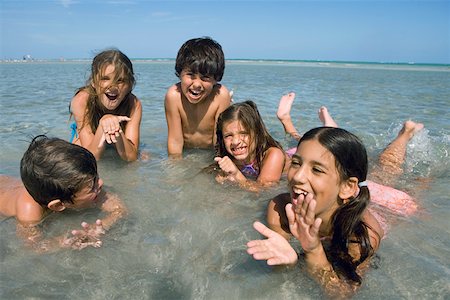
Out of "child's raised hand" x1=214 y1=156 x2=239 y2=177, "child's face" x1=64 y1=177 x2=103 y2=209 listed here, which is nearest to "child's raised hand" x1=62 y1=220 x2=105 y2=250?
"child's face" x1=64 y1=177 x2=103 y2=209

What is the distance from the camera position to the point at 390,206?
304 cm

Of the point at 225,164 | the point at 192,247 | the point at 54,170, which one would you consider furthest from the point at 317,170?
the point at 54,170

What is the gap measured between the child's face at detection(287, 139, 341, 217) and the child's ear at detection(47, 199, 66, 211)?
1.62m

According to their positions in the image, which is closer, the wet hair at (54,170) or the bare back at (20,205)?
the wet hair at (54,170)

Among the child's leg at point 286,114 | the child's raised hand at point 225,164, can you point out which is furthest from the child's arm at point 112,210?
→ the child's leg at point 286,114

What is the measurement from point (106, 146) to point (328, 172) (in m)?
3.19

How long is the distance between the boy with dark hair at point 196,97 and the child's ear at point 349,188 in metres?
2.23

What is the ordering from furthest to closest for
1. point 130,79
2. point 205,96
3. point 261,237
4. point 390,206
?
point 205,96
point 130,79
point 390,206
point 261,237

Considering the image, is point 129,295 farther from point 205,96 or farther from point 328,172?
point 205,96

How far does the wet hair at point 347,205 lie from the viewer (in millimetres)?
2113

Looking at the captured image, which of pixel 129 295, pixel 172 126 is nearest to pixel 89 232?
pixel 129 295

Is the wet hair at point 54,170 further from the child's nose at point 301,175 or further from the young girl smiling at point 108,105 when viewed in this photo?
the child's nose at point 301,175

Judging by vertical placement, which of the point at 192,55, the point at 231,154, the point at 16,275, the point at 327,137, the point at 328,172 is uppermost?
the point at 192,55

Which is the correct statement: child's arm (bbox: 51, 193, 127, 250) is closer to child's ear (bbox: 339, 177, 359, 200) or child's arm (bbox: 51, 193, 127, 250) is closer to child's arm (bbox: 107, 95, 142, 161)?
child's arm (bbox: 107, 95, 142, 161)
